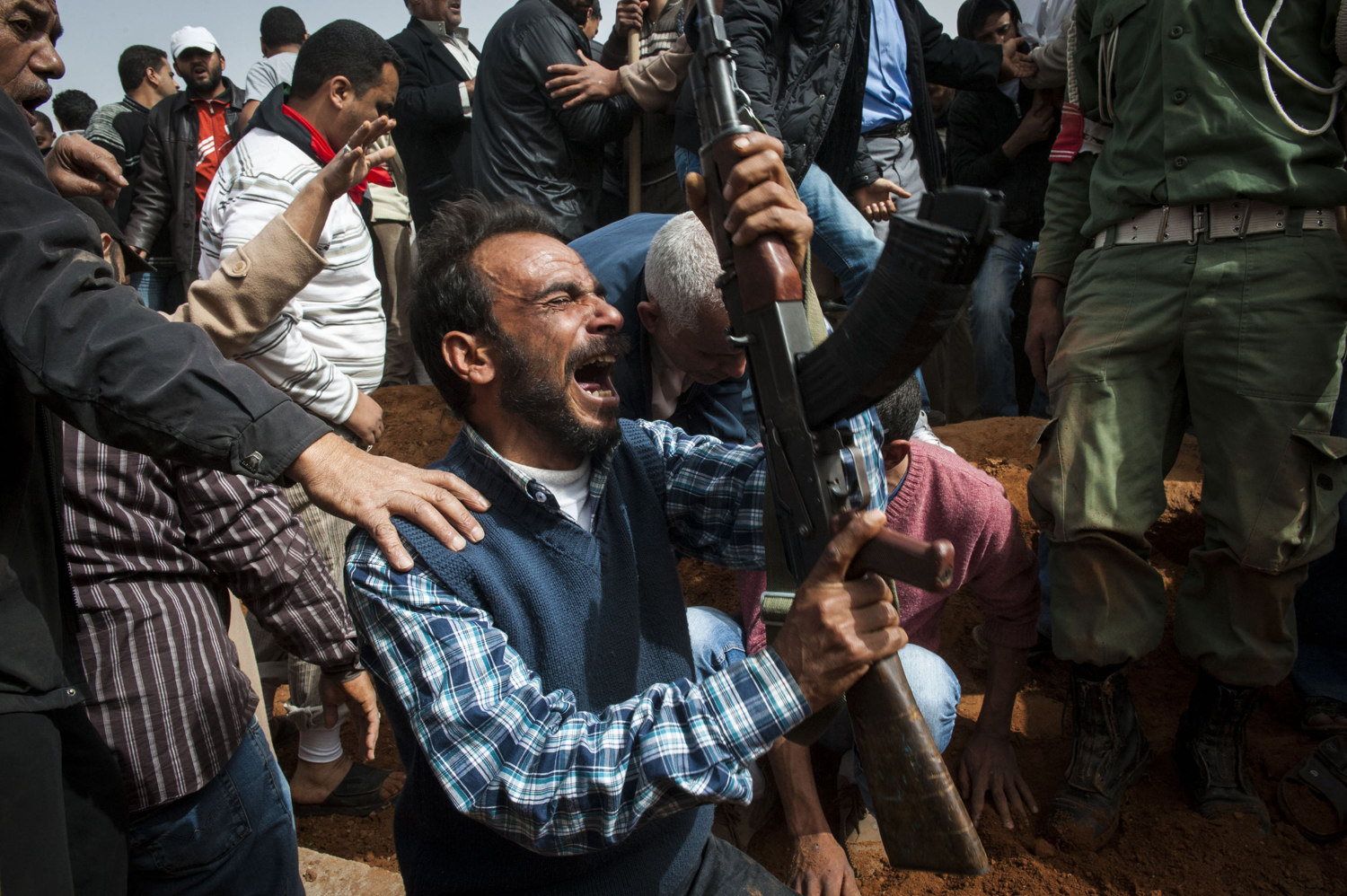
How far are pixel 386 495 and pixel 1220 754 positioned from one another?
2.68 m

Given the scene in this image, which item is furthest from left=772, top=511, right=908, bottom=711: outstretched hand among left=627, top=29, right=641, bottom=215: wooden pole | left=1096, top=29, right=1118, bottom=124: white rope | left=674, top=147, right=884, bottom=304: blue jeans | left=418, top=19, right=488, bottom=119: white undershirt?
left=418, top=19, right=488, bottom=119: white undershirt

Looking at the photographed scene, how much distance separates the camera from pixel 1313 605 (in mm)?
3166

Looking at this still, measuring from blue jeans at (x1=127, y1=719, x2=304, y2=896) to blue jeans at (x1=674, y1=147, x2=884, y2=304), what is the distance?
2.96 metres

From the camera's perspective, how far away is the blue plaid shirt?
1370 millimetres

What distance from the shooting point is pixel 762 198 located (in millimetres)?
1597

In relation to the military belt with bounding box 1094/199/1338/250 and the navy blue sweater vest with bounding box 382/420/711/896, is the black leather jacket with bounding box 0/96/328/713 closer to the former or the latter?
the navy blue sweater vest with bounding box 382/420/711/896

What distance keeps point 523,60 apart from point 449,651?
3.93 metres

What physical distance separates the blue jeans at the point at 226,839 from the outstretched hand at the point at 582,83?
141 inches

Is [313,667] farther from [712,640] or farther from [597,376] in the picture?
[597,376]

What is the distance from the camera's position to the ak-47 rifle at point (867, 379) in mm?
1407

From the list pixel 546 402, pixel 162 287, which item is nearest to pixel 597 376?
Answer: pixel 546 402

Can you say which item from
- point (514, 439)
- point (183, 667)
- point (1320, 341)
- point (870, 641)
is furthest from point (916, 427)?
point (183, 667)

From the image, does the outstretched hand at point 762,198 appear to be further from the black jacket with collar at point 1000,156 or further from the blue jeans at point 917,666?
the black jacket with collar at point 1000,156

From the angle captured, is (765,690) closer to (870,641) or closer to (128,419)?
(870,641)
